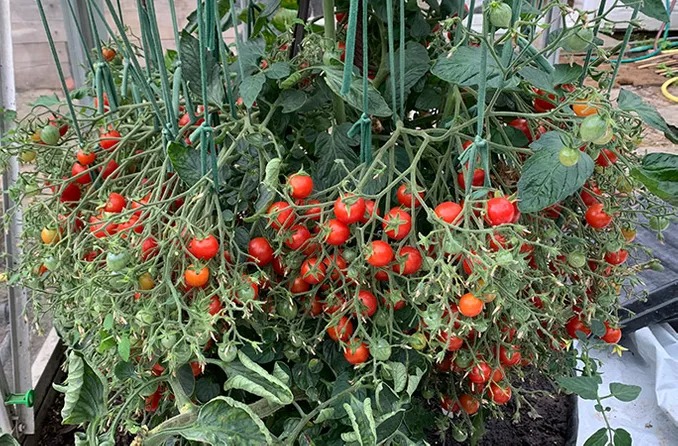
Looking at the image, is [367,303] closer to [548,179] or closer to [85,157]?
[548,179]

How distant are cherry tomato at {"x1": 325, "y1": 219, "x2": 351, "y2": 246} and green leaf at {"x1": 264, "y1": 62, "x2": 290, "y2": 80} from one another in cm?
17

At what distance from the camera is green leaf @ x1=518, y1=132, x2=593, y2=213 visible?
0.52m

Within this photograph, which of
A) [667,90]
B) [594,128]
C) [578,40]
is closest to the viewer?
[594,128]

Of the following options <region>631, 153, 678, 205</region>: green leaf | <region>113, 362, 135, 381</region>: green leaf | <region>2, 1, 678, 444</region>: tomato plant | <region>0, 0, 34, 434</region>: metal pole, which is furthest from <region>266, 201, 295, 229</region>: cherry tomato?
<region>0, 0, 34, 434</region>: metal pole

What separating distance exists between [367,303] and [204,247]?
157 millimetres

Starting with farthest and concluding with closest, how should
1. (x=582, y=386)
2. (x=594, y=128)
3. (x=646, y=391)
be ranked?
(x=646, y=391) → (x=582, y=386) → (x=594, y=128)

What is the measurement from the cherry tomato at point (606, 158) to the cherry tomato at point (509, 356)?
210mm

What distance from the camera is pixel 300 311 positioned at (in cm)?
63

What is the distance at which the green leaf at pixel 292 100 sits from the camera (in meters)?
0.62

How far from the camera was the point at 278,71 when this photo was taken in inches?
23.6

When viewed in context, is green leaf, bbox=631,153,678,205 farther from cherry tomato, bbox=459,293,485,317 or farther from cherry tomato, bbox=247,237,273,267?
cherry tomato, bbox=247,237,273,267

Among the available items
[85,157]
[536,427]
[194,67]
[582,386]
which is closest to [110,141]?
[85,157]

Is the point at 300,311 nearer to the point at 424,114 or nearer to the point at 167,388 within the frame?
the point at 167,388

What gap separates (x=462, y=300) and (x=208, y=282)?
23 centimetres
